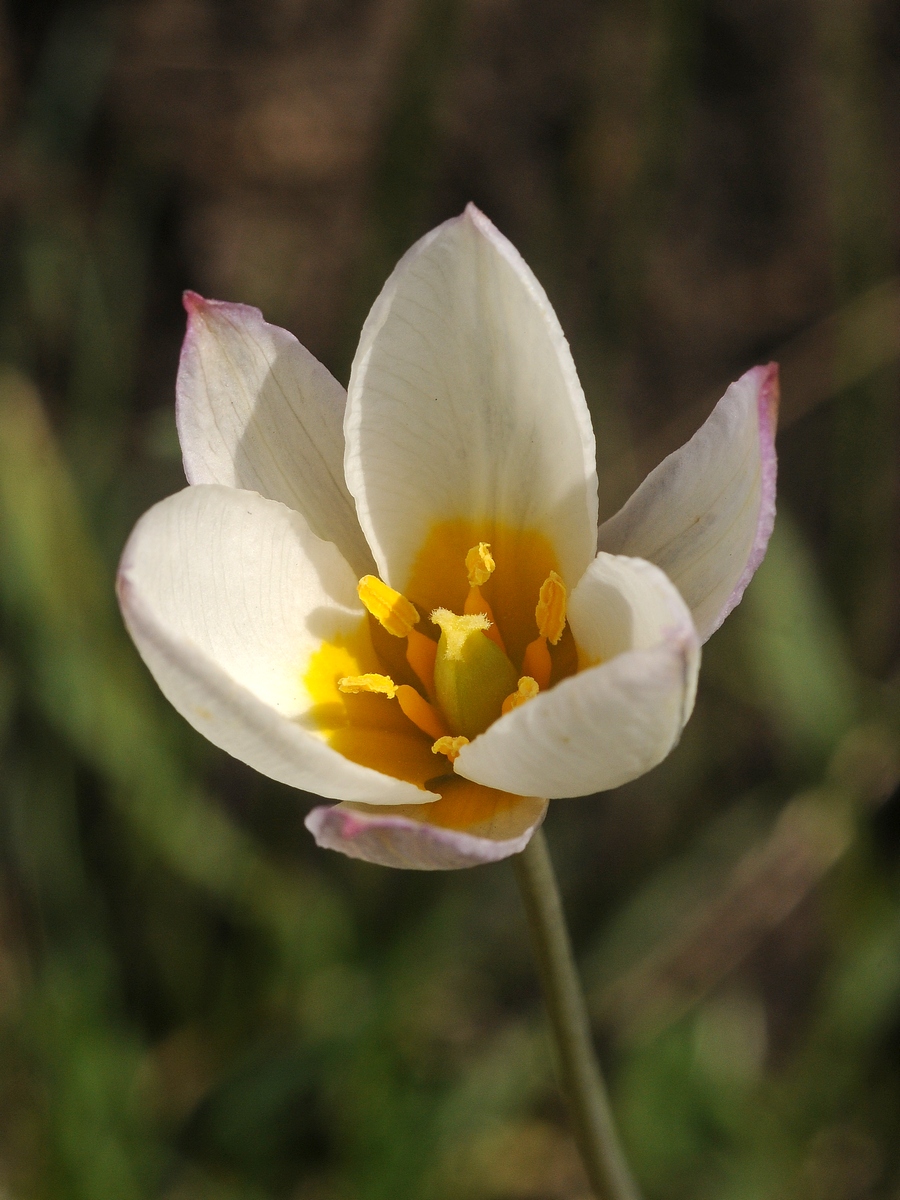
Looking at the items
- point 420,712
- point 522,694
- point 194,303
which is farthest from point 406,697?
point 194,303

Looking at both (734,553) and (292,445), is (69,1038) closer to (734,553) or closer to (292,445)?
(292,445)

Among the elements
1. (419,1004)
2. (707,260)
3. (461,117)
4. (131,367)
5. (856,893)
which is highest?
(461,117)

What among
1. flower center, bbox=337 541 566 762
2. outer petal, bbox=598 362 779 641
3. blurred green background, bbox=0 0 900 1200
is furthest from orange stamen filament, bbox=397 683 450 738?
blurred green background, bbox=0 0 900 1200

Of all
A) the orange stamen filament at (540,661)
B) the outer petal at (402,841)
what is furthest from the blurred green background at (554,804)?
the outer petal at (402,841)

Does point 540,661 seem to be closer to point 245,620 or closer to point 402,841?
point 245,620

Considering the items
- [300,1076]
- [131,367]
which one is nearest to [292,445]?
[300,1076]
